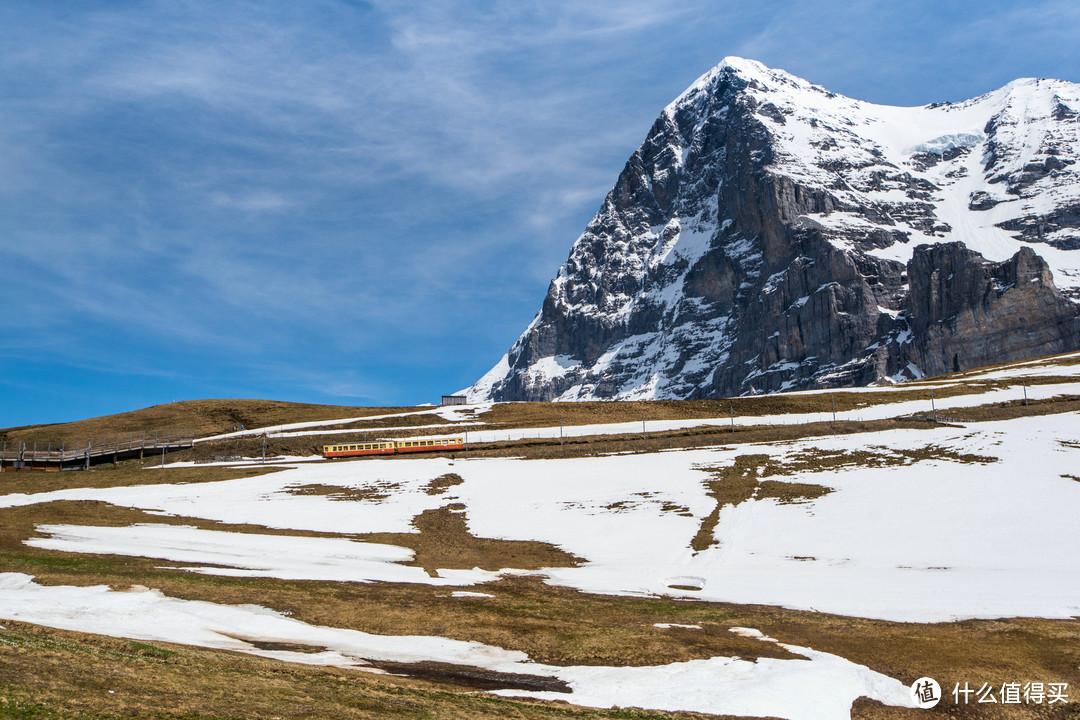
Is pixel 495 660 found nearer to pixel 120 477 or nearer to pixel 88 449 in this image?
pixel 120 477

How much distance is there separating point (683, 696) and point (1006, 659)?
11035 millimetres

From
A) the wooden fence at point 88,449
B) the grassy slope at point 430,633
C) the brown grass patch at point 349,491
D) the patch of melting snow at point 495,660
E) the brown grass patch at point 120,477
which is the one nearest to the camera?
the grassy slope at point 430,633

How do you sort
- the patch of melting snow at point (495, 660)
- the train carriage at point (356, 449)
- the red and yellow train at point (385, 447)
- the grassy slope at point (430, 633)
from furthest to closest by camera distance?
the red and yellow train at point (385, 447) < the train carriage at point (356, 449) < the patch of melting snow at point (495, 660) < the grassy slope at point (430, 633)

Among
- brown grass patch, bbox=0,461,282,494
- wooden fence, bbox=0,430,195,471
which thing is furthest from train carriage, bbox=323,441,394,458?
wooden fence, bbox=0,430,195,471

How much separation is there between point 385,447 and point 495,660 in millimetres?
61188

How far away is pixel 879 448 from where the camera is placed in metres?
59.2

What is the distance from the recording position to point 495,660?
2017 centimetres

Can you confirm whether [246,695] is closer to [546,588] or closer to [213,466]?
[546,588]

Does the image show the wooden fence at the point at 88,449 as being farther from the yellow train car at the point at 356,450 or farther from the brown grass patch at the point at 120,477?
the yellow train car at the point at 356,450

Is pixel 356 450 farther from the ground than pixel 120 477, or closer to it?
farther from the ground

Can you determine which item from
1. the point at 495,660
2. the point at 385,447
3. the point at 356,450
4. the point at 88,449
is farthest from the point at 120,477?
the point at 495,660

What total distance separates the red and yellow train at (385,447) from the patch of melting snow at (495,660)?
54.3 meters

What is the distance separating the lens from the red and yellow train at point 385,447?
7806cm

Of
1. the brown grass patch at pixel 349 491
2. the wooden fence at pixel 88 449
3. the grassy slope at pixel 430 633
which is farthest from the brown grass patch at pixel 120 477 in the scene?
the grassy slope at pixel 430 633
